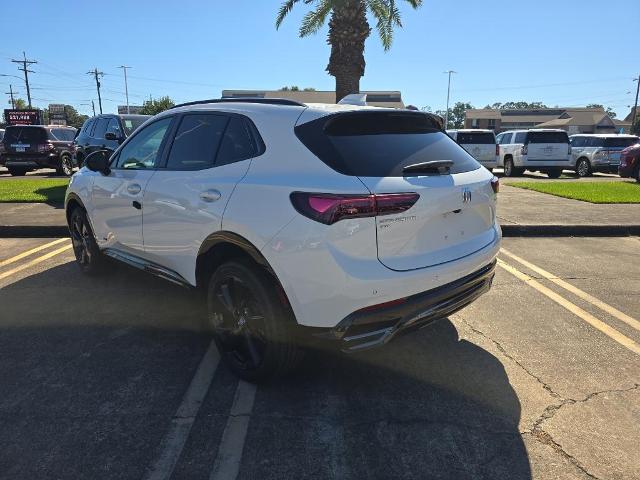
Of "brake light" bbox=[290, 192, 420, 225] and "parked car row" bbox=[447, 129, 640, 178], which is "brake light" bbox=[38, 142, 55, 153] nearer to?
"parked car row" bbox=[447, 129, 640, 178]

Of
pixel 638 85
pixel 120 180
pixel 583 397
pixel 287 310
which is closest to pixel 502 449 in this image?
pixel 583 397

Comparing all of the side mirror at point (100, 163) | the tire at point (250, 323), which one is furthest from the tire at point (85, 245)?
the tire at point (250, 323)

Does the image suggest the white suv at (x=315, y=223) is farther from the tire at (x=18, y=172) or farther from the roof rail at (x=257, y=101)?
the tire at (x=18, y=172)

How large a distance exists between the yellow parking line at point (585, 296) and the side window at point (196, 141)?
3.67 meters

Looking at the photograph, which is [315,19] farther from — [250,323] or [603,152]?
[250,323]

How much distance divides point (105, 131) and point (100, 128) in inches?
15.5

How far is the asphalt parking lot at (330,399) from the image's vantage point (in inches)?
96.3

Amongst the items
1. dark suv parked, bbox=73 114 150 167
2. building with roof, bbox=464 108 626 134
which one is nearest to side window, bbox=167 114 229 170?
dark suv parked, bbox=73 114 150 167

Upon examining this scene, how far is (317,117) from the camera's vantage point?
3012 mm

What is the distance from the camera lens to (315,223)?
2.62 meters

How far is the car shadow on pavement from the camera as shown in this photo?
244 centimetres

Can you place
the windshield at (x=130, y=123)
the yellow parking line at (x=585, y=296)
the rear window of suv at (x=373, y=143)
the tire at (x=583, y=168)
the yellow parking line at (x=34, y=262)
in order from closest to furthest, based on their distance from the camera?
the rear window of suv at (x=373, y=143) → the yellow parking line at (x=585, y=296) → the yellow parking line at (x=34, y=262) → the windshield at (x=130, y=123) → the tire at (x=583, y=168)

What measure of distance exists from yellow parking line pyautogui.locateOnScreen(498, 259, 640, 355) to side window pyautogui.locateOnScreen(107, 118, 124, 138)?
9538mm

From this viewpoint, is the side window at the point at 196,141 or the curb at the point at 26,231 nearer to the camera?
the side window at the point at 196,141
